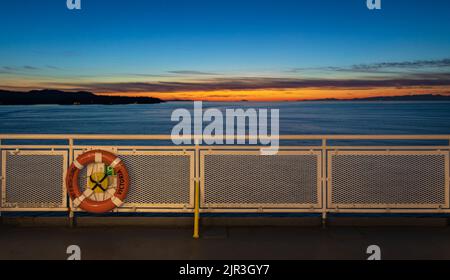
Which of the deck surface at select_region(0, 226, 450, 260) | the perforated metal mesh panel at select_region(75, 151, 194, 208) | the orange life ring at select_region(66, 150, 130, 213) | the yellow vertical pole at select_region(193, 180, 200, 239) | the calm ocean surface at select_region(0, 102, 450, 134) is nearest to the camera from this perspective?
the deck surface at select_region(0, 226, 450, 260)

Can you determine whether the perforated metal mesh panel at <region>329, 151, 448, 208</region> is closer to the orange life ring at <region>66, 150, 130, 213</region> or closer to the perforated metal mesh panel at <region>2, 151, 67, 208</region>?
the orange life ring at <region>66, 150, 130, 213</region>

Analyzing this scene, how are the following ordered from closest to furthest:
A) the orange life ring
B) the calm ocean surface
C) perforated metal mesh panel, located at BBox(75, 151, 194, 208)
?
the orange life ring → perforated metal mesh panel, located at BBox(75, 151, 194, 208) → the calm ocean surface

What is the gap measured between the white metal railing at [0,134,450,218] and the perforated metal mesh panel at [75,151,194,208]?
0.04 feet

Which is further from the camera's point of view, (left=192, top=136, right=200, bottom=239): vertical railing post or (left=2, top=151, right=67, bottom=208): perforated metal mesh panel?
(left=2, top=151, right=67, bottom=208): perforated metal mesh panel

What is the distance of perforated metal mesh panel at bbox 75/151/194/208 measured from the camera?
6.40 m

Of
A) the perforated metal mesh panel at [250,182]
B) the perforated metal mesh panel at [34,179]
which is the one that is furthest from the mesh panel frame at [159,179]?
the perforated metal mesh panel at [34,179]

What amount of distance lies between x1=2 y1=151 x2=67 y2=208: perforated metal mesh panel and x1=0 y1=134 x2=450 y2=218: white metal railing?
0.04 feet

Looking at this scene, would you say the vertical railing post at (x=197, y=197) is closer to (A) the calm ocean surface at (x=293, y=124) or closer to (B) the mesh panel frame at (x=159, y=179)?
(B) the mesh panel frame at (x=159, y=179)

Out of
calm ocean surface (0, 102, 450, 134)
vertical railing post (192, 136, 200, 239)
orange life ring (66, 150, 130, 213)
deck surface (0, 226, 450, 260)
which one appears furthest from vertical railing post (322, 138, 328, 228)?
calm ocean surface (0, 102, 450, 134)

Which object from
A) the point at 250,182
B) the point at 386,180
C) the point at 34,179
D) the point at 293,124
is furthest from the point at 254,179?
the point at 293,124

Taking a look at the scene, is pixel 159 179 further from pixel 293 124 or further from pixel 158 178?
pixel 293 124

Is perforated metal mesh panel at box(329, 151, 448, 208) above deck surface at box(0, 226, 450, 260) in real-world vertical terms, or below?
above

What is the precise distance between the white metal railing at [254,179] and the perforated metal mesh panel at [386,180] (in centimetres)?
1
